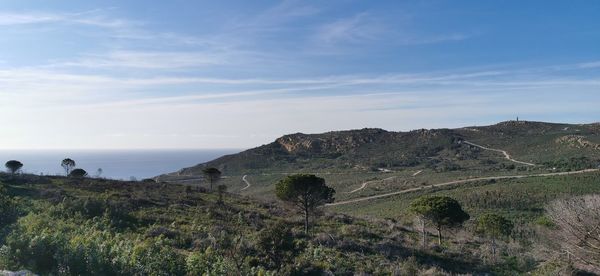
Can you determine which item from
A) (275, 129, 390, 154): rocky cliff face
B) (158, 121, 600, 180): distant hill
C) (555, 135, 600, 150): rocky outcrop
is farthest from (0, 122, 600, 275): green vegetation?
(275, 129, 390, 154): rocky cliff face

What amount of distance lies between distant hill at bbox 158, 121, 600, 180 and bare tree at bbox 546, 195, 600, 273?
53.7m

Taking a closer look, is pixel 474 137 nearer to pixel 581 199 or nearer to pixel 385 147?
pixel 385 147

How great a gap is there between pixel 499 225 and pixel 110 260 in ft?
60.8

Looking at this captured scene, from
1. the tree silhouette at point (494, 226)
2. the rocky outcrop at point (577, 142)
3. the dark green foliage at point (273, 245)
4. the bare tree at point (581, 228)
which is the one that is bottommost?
the tree silhouette at point (494, 226)

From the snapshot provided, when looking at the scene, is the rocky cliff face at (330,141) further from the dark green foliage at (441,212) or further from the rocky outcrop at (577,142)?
the dark green foliage at (441,212)

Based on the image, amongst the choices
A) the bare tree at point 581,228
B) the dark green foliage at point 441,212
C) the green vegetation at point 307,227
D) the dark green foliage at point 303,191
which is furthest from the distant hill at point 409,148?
the bare tree at point 581,228

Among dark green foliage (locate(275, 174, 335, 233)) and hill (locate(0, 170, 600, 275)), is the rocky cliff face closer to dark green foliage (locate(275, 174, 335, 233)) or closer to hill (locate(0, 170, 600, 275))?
hill (locate(0, 170, 600, 275))

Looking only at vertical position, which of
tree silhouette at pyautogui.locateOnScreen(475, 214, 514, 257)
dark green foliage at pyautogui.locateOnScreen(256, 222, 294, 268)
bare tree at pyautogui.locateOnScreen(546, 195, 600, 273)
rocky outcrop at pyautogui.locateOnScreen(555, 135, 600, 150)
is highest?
rocky outcrop at pyautogui.locateOnScreen(555, 135, 600, 150)

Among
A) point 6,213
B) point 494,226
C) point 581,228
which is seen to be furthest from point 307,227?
point 6,213

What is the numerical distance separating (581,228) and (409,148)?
3342 inches

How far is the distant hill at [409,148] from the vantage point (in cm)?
7231

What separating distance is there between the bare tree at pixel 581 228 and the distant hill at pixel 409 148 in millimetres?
53724

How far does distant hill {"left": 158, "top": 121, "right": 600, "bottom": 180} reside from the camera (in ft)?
237

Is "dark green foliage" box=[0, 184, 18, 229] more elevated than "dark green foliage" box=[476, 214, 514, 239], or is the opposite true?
"dark green foliage" box=[0, 184, 18, 229]
